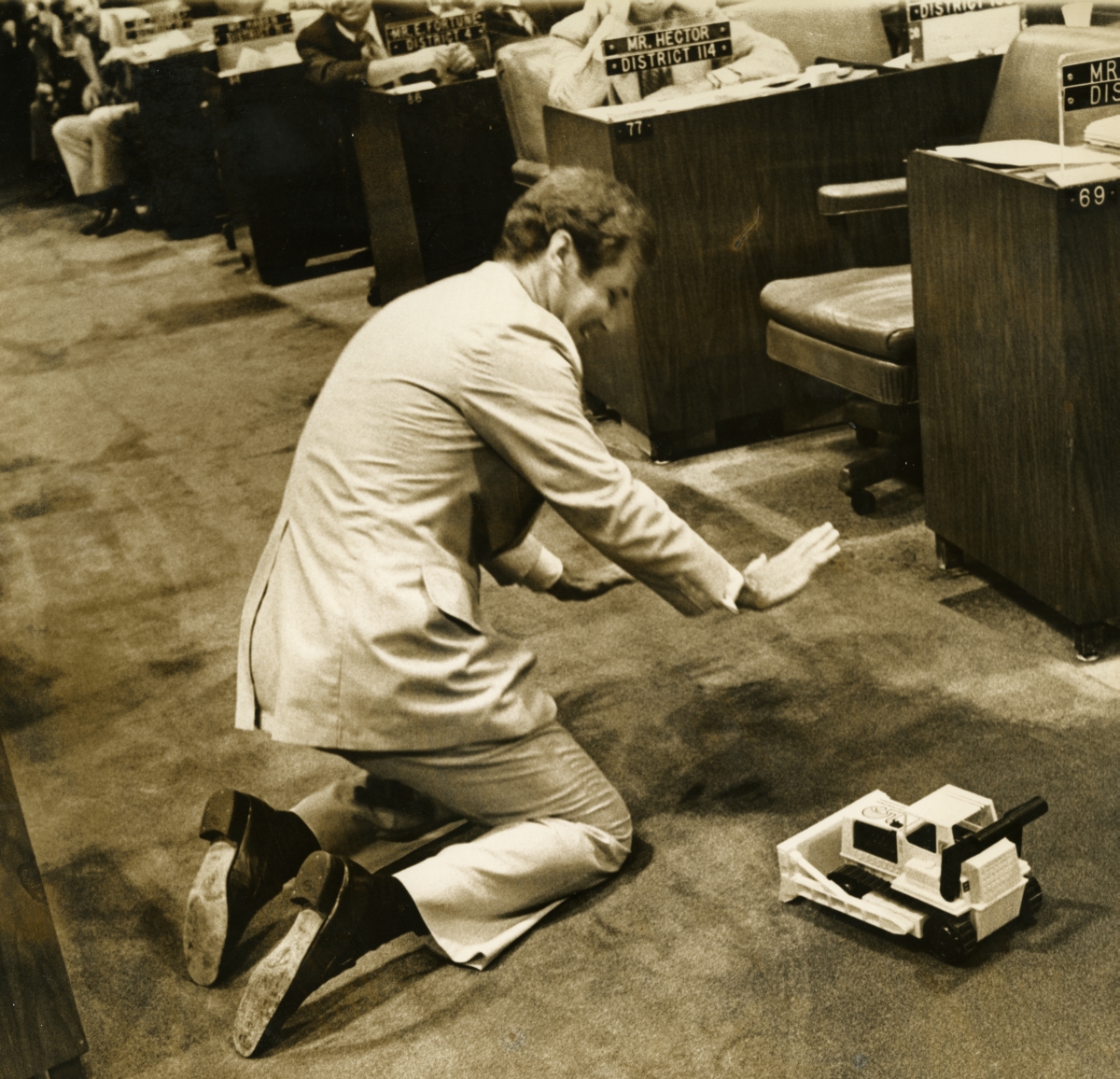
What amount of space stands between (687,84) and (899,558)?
1.49 meters

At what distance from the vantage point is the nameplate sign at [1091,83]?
2.36 meters

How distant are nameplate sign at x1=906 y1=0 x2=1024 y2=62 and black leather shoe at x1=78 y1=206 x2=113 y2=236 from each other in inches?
85.0

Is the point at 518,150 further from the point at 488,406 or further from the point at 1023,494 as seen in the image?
the point at 488,406

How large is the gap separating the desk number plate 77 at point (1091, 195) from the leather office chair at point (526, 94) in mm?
2054

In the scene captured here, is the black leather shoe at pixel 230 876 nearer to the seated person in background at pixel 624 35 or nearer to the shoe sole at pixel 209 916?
the shoe sole at pixel 209 916

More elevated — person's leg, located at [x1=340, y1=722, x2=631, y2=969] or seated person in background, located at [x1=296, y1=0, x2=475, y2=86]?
seated person in background, located at [x1=296, y1=0, x2=475, y2=86]

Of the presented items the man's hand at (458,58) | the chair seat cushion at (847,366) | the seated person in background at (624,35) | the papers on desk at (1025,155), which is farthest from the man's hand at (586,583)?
the man's hand at (458,58)

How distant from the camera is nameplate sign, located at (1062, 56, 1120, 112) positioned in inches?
93.0

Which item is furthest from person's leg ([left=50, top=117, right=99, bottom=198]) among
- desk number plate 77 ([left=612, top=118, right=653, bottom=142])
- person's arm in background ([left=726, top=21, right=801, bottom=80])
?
person's arm in background ([left=726, top=21, right=801, bottom=80])

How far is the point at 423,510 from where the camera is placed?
6.60 ft

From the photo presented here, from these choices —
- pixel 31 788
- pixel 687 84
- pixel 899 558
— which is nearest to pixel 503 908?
pixel 31 788

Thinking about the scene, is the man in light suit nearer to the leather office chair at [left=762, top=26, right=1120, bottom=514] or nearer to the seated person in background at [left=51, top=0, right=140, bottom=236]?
the leather office chair at [left=762, top=26, right=1120, bottom=514]

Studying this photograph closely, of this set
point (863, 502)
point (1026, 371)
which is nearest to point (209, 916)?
point (1026, 371)

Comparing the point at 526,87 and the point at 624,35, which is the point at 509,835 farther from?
the point at 526,87
